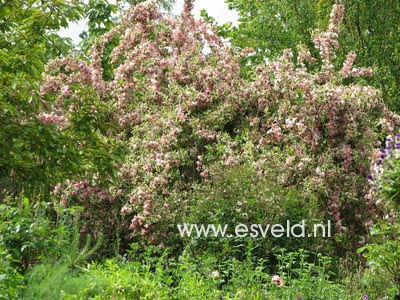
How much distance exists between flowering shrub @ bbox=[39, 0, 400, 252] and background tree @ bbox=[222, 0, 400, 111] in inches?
159

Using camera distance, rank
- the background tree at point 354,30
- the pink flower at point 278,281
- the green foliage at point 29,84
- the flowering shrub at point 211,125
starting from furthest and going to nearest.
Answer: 1. the background tree at point 354,30
2. the flowering shrub at point 211,125
3. the green foliage at point 29,84
4. the pink flower at point 278,281

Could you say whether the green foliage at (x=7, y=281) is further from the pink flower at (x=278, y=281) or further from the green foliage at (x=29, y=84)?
the pink flower at (x=278, y=281)

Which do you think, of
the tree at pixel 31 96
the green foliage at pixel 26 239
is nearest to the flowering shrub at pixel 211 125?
the tree at pixel 31 96

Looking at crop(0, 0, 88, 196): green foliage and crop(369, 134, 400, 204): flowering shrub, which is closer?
crop(369, 134, 400, 204): flowering shrub

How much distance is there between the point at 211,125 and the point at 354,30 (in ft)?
21.5

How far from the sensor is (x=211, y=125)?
29.8ft

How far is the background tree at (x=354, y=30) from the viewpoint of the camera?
45.7ft

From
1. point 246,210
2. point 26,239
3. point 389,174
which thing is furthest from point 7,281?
point 246,210

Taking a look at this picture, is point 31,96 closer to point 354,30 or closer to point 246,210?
point 246,210

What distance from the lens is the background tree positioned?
1393 centimetres

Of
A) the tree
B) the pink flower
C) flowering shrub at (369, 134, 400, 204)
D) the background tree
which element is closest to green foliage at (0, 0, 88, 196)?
the tree

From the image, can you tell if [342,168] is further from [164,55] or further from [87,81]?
[87,81]

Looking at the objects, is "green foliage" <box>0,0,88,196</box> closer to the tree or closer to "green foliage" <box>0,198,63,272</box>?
the tree

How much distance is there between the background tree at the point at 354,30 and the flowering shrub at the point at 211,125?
4.03m
